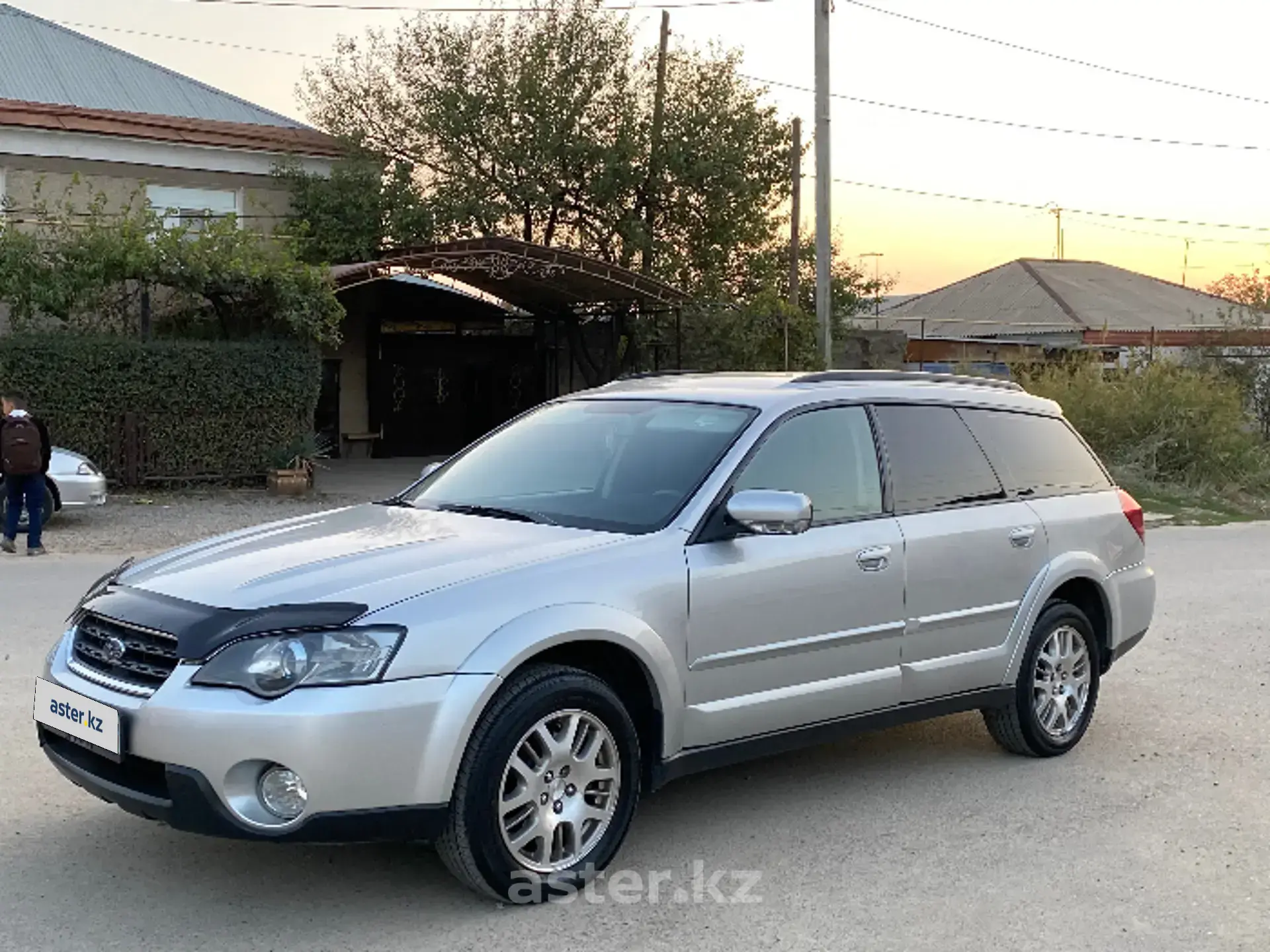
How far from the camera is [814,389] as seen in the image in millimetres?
5430

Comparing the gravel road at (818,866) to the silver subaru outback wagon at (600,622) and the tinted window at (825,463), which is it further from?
the tinted window at (825,463)

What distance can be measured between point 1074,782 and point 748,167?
22300 mm

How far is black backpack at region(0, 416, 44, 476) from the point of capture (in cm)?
1204

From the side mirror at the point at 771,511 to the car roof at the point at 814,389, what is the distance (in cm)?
63

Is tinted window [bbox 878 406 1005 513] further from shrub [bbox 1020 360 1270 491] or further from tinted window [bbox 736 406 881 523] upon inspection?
shrub [bbox 1020 360 1270 491]

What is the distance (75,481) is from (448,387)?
1357 cm

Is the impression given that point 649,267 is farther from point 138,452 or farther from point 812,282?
point 138,452

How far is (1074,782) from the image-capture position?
574 cm

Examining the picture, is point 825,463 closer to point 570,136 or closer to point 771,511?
point 771,511

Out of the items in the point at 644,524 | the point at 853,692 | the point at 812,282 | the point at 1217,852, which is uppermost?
the point at 812,282

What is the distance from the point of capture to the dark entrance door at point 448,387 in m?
26.9

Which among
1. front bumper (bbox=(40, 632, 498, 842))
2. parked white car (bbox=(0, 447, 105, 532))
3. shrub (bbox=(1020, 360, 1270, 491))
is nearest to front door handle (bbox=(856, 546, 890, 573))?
front bumper (bbox=(40, 632, 498, 842))

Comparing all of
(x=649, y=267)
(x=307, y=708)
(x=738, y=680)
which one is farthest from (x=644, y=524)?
(x=649, y=267)

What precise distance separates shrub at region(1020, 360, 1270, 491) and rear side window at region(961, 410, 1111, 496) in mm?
14971
